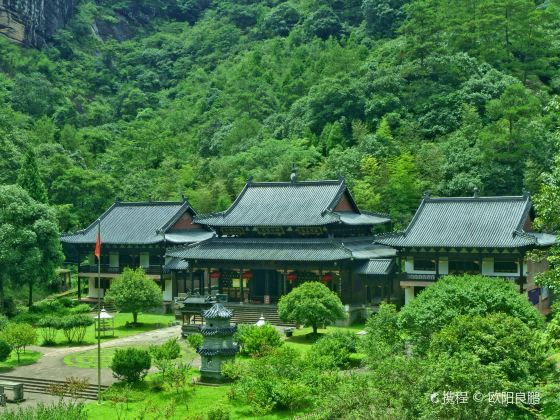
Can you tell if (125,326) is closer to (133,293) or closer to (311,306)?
(133,293)

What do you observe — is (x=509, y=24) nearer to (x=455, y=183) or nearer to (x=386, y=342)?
(x=455, y=183)

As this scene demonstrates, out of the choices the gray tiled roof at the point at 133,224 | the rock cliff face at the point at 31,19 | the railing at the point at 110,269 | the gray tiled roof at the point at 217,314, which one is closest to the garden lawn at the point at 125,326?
the railing at the point at 110,269

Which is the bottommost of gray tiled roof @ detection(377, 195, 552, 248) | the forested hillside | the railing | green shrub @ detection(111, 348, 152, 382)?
green shrub @ detection(111, 348, 152, 382)

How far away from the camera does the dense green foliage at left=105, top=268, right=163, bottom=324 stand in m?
51.4

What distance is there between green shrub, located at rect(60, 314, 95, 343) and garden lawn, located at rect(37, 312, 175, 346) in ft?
1.35

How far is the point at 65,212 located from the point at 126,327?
25085 millimetres

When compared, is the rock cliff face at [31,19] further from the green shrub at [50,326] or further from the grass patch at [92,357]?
the grass patch at [92,357]

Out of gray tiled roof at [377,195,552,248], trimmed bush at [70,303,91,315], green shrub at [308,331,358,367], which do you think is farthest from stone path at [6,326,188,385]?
gray tiled roof at [377,195,552,248]

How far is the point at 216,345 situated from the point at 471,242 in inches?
780

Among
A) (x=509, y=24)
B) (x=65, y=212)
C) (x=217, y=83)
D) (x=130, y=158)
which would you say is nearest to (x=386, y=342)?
(x=65, y=212)

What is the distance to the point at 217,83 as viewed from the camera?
130m

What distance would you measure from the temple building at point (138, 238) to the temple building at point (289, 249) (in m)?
1.66

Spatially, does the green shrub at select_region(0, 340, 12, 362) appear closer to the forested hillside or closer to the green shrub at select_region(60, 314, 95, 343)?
the green shrub at select_region(60, 314, 95, 343)

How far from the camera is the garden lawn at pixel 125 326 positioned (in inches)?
1946
